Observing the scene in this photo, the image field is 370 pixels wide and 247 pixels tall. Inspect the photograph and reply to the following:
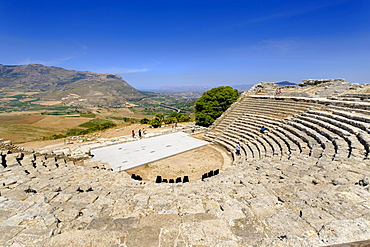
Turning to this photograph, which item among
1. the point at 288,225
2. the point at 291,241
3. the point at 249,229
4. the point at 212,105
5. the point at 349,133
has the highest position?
the point at 212,105

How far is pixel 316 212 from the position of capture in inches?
130

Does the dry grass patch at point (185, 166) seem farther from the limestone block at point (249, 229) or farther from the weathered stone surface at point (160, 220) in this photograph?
the limestone block at point (249, 229)

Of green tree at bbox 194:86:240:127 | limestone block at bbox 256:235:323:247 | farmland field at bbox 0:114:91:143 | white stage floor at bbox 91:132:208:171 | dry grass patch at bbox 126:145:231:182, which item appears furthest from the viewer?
farmland field at bbox 0:114:91:143

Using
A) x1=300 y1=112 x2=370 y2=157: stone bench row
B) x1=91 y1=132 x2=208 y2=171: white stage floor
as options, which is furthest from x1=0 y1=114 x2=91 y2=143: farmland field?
x1=300 y1=112 x2=370 y2=157: stone bench row

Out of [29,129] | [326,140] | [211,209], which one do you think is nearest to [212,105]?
[326,140]

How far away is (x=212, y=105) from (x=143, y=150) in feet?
43.1

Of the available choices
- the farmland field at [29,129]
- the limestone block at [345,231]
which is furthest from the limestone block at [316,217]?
the farmland field at [29,129]

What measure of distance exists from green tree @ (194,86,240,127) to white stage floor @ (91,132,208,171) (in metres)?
5.68

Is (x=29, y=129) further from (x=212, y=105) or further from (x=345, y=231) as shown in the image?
(x=345, y=231)

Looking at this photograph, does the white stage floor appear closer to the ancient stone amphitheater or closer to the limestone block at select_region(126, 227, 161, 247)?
the ancient stone amphitheater

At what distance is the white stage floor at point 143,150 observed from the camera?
11.9 meters

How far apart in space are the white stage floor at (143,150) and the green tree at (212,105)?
5.68m

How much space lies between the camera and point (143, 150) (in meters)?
14.0

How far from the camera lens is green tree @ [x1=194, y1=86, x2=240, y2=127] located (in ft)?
75.3
